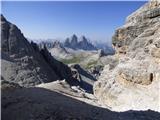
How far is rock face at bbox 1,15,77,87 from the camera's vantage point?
4722cm

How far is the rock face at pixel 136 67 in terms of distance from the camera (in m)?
24.7

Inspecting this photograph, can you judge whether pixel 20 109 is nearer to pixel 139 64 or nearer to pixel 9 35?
pixel 139 64

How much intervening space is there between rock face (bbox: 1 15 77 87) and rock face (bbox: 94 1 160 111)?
15.8 meters

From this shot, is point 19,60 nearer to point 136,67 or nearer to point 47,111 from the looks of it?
point 136,67

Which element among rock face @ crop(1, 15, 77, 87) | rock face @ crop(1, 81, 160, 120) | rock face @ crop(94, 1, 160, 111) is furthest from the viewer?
rock face @ crop(1, 15, 77, 87)

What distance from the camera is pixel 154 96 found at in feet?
77.2

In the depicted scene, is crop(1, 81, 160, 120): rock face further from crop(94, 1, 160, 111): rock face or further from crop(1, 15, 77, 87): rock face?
crop(1, 15, 77, 87): rock face

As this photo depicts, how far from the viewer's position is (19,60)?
51250 millimetres

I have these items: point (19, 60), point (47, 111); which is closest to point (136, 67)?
point (47, 111)

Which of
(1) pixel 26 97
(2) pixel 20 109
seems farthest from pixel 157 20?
(2) pixel 20 109

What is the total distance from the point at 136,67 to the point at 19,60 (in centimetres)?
2734

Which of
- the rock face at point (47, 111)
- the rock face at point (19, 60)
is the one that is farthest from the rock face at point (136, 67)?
the rock face at point (19, 60)

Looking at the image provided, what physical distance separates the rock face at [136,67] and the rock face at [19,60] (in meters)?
15.8

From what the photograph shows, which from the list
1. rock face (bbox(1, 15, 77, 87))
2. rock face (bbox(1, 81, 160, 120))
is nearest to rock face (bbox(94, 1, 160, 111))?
rock face (bbox(1, 81, 160, 120))
